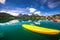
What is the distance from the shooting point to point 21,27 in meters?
1.64

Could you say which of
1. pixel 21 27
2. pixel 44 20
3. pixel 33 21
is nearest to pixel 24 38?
pixel 21 27

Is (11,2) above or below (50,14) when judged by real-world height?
above

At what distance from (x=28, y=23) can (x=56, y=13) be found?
415 millimetres

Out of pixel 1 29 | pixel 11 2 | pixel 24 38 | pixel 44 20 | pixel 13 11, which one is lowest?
pixel 24 38

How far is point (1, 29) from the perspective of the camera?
1.59 meters

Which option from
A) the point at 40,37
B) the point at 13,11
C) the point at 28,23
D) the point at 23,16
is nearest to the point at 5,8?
the point at 13,11

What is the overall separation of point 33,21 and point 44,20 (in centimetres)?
15

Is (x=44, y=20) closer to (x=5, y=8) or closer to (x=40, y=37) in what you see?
(x=40, y=37)

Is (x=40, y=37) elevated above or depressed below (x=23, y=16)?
below

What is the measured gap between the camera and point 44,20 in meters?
1.72

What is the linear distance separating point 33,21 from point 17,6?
0.95 ft

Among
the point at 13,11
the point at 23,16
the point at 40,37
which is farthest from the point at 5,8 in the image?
the point at 40,37

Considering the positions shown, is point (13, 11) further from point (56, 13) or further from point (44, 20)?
point (56, 13)

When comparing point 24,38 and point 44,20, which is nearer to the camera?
Result: point 24,38
